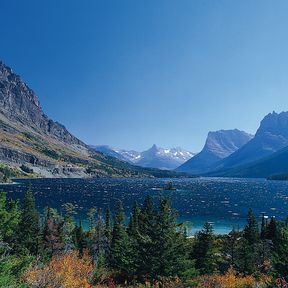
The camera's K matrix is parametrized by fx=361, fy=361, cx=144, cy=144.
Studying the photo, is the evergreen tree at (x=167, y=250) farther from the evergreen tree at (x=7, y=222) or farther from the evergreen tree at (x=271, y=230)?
the evergreen tree at (x=271, y=230)

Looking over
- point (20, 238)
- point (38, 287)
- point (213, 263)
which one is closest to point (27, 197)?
point (20, 238)

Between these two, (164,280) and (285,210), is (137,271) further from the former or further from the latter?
(285,210)

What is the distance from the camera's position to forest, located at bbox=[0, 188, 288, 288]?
104 feet

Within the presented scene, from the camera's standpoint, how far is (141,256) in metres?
39.3

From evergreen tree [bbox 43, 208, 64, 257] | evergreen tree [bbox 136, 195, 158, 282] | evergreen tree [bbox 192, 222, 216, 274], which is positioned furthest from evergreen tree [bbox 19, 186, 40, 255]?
evergreen tree [bbox 136, 195, 158, 282]

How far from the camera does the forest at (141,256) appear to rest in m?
31.8

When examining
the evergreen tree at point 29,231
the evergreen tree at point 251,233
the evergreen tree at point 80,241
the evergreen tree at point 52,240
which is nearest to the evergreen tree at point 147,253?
the evergreen tree at point 52,240

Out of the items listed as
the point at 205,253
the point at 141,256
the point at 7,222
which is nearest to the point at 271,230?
the point at 205,253

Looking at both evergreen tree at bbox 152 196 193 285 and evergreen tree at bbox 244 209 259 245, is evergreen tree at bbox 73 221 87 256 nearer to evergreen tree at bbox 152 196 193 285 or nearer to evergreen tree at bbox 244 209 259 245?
evergreen tree at bbox 244 209 259 245

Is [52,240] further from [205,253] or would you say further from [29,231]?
[205,253]

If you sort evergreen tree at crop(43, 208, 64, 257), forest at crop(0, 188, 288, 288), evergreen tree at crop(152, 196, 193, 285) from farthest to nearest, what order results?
1. evergreen tree at crop(43, 208, 64, 257)
2. evergreen tree at crop(152, 196, 193, 285)
3. forest at crop(0, 188, 288, 288)

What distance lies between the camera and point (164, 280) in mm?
37906

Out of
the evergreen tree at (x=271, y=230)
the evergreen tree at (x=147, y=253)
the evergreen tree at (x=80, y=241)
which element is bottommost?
the evergreen tree at (x=80, y=241)

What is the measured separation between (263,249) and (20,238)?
4953 cm
